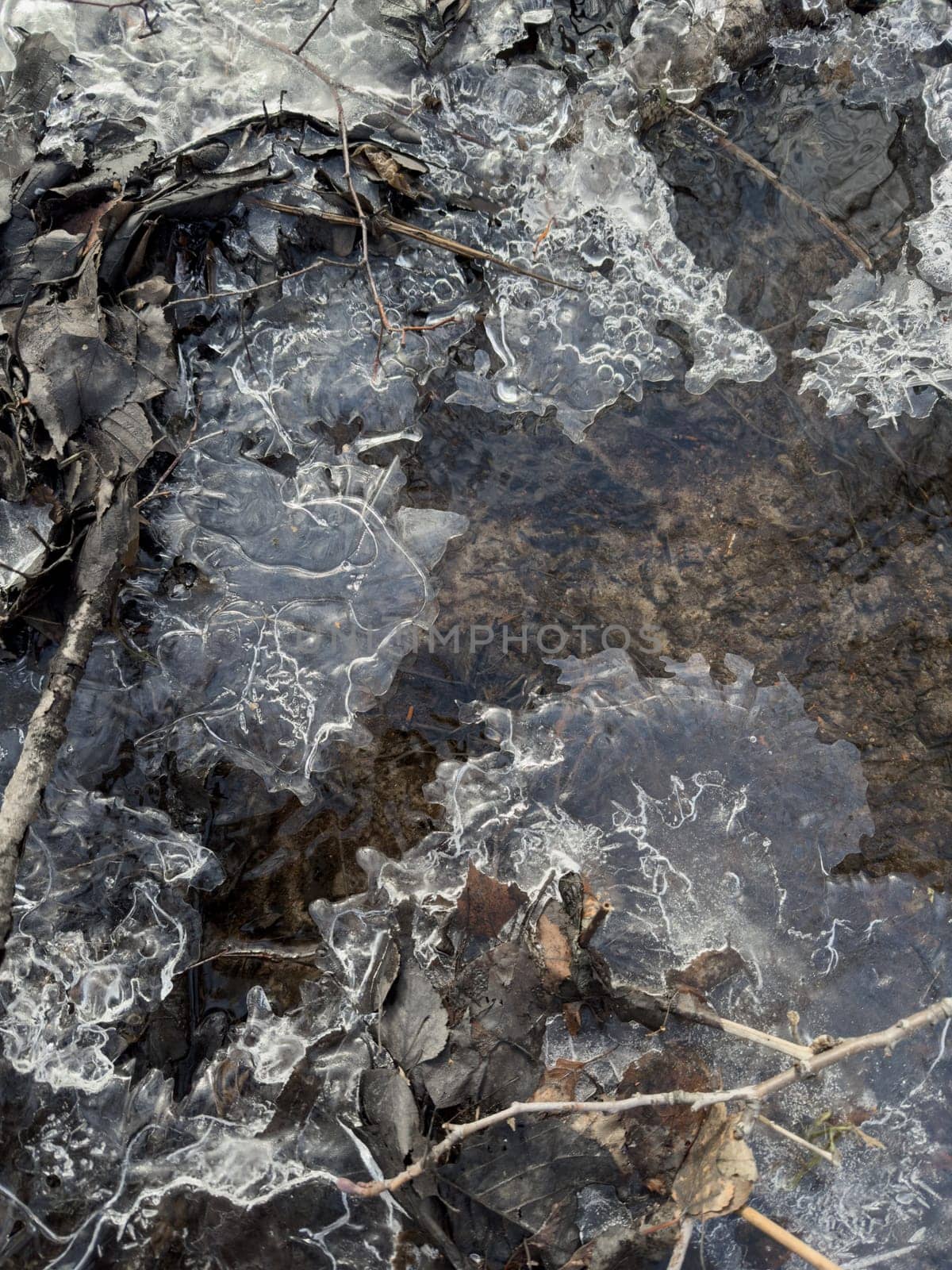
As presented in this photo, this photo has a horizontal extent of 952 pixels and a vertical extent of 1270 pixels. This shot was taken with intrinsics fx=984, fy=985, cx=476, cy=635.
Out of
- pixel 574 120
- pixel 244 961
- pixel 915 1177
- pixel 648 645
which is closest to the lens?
pixel 915 1177

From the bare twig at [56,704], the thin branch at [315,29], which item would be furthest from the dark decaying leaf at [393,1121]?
the thin branch at [315,29]

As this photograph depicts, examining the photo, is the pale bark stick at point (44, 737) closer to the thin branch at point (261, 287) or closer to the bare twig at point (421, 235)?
the thin branch at point (261, 287)

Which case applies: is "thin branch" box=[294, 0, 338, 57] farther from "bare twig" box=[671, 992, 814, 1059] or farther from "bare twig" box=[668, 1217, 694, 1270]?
"bare twig" box=[668, 1217, 694, 1270]

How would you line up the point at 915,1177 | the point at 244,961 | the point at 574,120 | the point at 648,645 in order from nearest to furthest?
the point at 915,1177
the point at 244,961
the point at 648,645
the point at 574,120

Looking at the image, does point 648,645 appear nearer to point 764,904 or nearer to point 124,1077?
point 764,904

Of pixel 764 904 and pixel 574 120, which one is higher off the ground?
pixel 574 120

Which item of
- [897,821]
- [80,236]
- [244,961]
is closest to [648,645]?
[897,821]

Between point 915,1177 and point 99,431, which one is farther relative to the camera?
point 99,431

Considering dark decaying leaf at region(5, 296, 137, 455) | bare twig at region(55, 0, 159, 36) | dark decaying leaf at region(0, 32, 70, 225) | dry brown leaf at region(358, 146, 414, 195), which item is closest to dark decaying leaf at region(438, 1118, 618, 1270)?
dark decaying leaf at region(5, 296, 137, 455)
